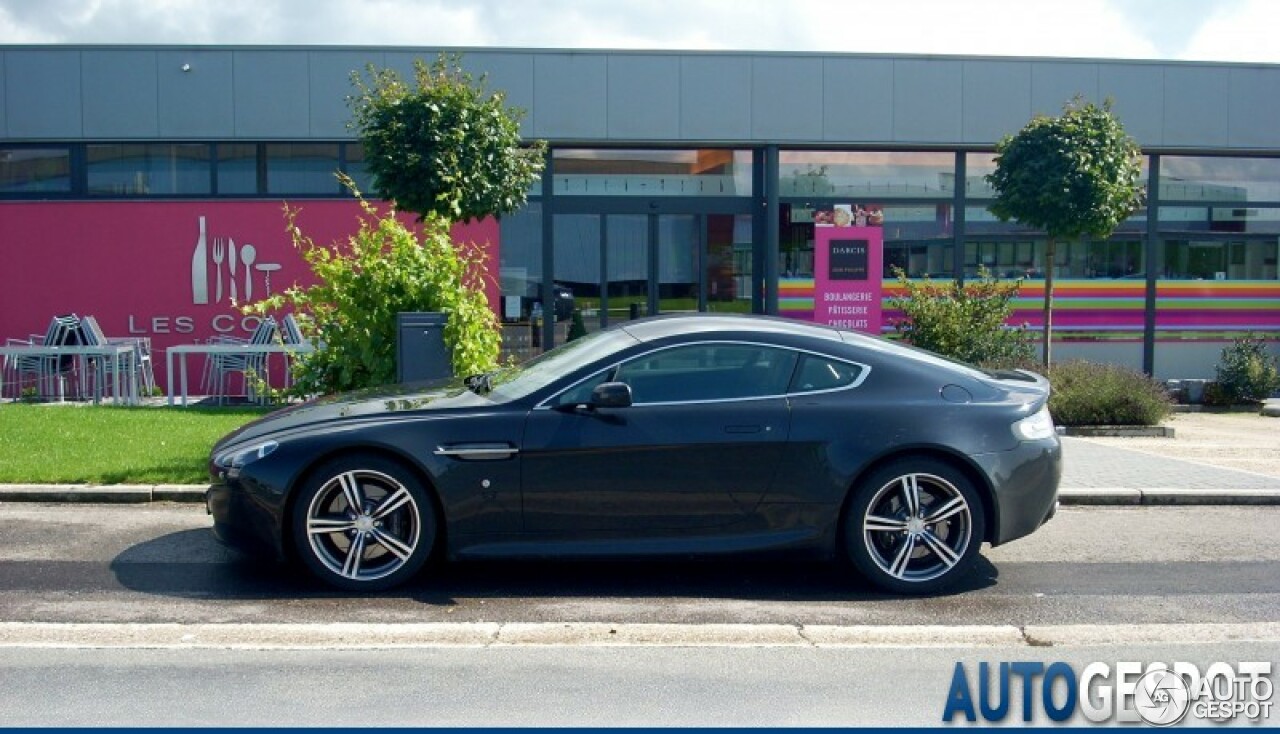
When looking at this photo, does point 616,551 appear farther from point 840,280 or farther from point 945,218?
point 945,218

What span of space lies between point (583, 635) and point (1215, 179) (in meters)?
17.9

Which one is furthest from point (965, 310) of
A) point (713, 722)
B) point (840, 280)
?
point (713, 722)

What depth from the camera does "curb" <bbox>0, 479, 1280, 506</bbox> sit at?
877 cm

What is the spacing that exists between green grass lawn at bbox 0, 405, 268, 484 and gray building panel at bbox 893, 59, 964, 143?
36.0ft

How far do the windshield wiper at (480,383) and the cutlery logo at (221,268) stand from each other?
39.7 feet

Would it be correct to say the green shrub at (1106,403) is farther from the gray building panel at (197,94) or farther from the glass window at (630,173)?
the gray building panel at (197,94)

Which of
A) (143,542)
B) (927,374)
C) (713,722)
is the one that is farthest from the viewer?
(143,542)

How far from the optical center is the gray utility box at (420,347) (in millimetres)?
9984

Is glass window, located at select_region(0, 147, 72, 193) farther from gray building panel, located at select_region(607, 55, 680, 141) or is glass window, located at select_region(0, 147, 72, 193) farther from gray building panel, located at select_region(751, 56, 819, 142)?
gray building panel, located at select_region(751, 56, 819, 142)

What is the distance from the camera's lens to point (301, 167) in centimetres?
1870

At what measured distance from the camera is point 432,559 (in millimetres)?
6629

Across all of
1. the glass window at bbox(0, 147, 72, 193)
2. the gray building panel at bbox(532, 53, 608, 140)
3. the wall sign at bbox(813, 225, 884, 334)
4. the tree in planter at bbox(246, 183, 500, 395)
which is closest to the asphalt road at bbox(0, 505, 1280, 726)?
the tree in planter at bbox(246, 183, 500, 395)

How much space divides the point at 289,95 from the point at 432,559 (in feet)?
44.2

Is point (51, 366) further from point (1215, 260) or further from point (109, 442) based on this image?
point (1215, 260)
